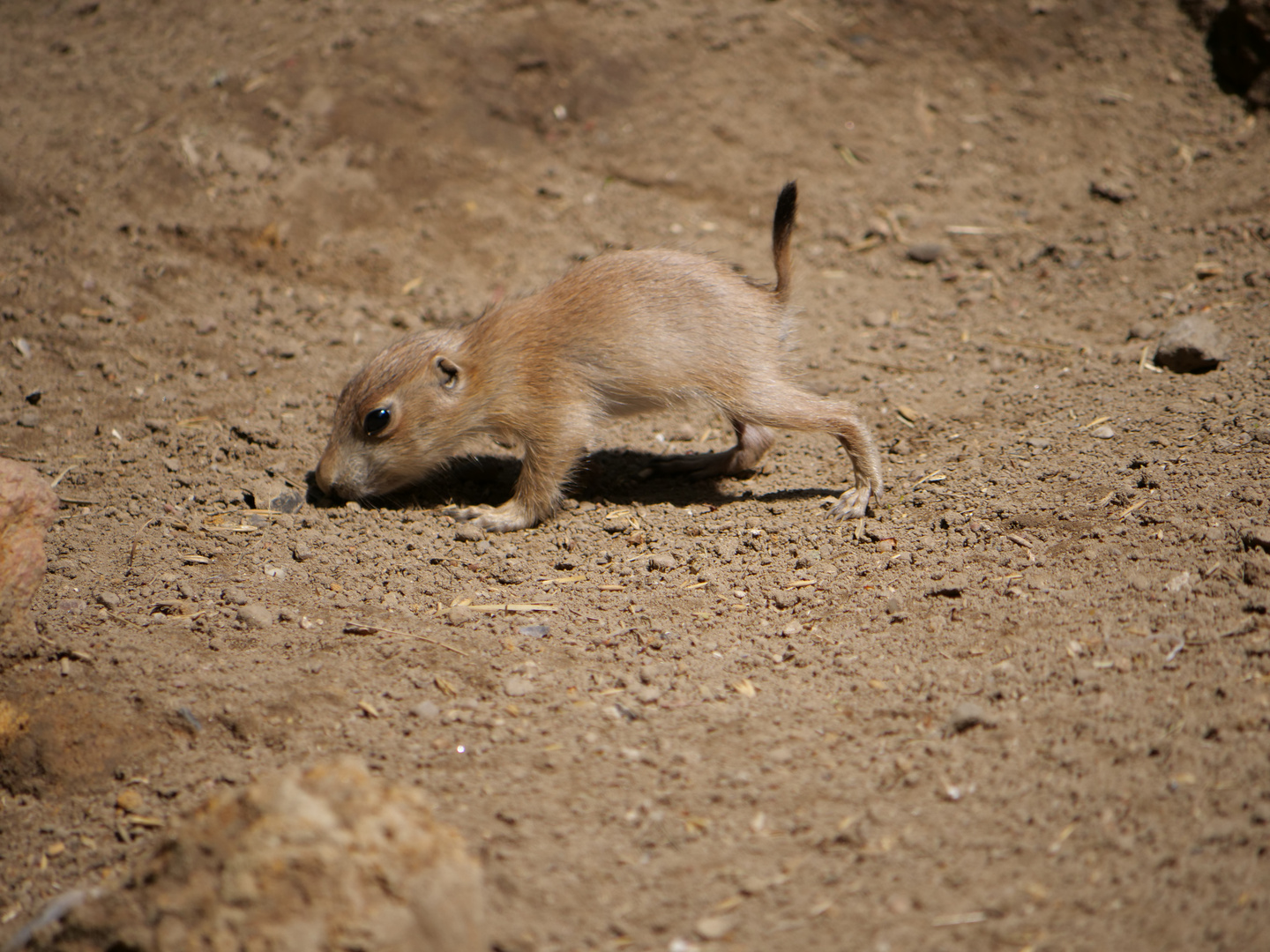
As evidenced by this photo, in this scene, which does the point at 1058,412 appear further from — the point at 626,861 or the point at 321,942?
the point at 321,942

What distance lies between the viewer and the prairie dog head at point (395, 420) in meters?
5.09

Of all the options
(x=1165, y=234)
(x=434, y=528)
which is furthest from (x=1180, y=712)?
(x=1165, y=234)

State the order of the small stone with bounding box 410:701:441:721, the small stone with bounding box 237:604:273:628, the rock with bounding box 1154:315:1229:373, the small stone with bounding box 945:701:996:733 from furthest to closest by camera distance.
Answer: the rock with bounding box 1154:315:1229:373, the small stone with bounding box 237:604:273:628, the small stone with bounding box 410:701:441:721, the small stone with bounding box 945:701:996:733

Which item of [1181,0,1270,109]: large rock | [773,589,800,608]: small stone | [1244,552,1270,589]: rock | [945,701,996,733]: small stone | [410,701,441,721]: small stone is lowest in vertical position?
[773,589,800,608]: small stone

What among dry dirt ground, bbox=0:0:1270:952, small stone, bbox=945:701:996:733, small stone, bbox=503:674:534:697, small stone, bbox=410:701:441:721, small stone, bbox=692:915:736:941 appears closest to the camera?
small stone, bbox=692:915:736:941

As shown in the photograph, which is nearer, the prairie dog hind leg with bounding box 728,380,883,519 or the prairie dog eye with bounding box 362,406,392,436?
the prairie dog hind leg with bounding box 728,380,883,519

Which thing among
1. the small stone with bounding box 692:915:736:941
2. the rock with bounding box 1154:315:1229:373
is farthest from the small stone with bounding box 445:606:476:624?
the rock with bounding box 1154:315:1229:373

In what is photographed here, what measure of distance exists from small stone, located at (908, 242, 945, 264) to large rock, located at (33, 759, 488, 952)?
5948 millimetres

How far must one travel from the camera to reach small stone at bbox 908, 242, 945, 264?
714 centimetres

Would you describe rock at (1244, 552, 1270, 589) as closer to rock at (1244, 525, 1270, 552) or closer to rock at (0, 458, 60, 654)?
rock at (1244, 525, 1270, 552)

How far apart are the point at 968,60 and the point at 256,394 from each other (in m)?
6.63

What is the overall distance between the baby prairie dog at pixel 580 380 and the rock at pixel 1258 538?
160cm

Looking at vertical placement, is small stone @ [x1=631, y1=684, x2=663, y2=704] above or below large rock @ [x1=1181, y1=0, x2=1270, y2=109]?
below

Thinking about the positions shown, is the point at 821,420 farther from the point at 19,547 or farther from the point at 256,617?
the point at 19,547
